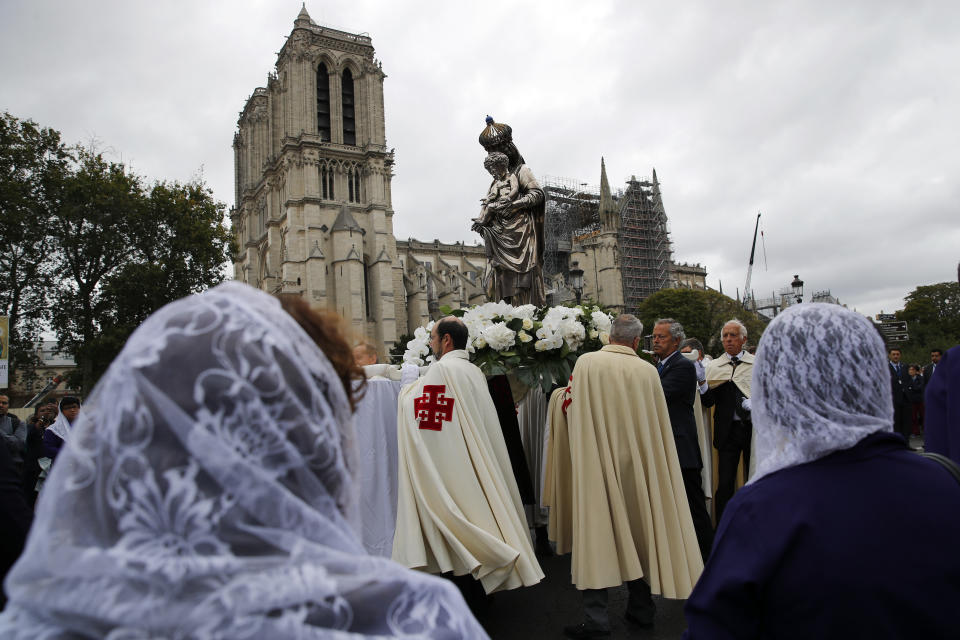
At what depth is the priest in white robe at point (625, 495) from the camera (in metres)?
4.02

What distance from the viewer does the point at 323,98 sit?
1877 inches

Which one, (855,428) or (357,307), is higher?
(357,307)

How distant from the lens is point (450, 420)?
4.53 m

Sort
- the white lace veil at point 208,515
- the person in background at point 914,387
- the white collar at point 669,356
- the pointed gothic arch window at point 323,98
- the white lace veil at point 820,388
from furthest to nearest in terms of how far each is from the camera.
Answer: the pointed gothic arch window at point 323,98 → the person in background at point 914,387 → the white collar at point 669,356 → the white lace veil at point 820,388 → the white lace veil at point 208,515

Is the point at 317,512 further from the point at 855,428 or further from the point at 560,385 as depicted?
the point at 560,385

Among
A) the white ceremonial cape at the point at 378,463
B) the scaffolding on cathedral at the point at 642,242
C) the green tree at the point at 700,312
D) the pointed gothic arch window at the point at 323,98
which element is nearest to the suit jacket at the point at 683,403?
the white ceremonial cape at the point at 378,463

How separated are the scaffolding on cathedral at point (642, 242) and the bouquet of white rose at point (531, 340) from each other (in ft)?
181

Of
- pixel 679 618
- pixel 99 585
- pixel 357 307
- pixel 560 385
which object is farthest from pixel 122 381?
pixel 357 307

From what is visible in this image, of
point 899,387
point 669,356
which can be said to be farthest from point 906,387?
point 669,356

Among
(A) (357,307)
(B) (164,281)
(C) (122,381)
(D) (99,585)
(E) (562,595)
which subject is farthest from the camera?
(A) (357,307)

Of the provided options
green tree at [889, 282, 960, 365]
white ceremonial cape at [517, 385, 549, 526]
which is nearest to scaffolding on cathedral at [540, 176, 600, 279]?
green tree at [889, 282, 960, 365]

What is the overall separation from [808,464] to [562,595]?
374cm

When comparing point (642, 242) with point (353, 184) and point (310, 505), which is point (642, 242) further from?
point (310, 505)

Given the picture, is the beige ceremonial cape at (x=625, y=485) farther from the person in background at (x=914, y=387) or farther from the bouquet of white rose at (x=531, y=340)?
the person in background at (x=914, y=387)
